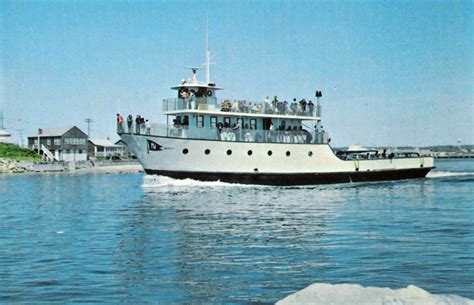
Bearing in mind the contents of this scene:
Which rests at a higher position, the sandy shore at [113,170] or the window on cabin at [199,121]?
the window on cabin at [199,121]

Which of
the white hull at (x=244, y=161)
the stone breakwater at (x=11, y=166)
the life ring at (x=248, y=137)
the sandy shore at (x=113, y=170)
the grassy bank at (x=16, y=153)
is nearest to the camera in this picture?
the white hull at (x=244, y=161)

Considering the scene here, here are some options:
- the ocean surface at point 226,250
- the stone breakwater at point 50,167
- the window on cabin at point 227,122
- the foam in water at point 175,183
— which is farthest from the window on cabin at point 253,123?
the stone breakwater at point 50,167

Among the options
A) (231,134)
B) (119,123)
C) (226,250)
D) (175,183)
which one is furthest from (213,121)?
(226,250)

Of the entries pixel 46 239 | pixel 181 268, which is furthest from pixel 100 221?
pixel 181 268

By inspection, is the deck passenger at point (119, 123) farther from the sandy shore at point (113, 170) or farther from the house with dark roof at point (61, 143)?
the house with dark roof at point (61, 143)

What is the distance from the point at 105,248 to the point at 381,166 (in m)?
32.9

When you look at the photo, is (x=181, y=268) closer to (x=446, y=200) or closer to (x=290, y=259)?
(x=290, y=259)

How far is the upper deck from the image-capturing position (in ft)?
126

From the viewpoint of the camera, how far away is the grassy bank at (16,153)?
309 feet

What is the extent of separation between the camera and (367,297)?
6973mm

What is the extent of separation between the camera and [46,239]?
1627cm

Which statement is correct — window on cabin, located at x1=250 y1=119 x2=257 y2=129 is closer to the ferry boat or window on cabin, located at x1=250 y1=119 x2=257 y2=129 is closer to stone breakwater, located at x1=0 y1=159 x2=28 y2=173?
the ferry boat

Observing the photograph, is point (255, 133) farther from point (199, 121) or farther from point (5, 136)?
point (5, 136)

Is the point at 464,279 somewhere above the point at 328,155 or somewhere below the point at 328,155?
below
